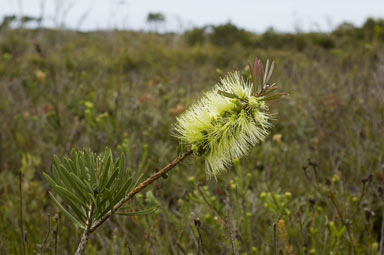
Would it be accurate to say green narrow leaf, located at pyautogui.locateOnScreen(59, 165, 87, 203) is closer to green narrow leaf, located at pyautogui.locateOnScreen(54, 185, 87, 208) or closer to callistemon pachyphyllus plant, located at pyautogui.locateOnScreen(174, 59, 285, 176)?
green narrow leaf, located at pyautogui.locateOnScreen(54, 185, 87, 208)

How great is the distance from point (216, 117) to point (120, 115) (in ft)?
8.96

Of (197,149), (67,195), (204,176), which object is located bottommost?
(204,176)

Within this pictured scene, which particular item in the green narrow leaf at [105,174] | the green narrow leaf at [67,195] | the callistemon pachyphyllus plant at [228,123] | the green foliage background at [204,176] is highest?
the callistemon pachyphyllus plant at [228,123]

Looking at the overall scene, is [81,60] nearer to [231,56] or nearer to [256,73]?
[231,56]

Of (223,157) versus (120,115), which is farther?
(120,115)

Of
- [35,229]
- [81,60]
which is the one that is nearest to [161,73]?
[81,60]

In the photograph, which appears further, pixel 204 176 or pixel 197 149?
pixel 204 176

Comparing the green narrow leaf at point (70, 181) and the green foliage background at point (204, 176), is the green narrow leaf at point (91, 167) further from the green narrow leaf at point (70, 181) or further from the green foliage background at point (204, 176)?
the green foliage background at point (204, 176)

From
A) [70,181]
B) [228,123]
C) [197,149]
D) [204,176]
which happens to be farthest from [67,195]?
[204,176]

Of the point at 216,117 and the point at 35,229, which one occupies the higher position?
the point at 216,117

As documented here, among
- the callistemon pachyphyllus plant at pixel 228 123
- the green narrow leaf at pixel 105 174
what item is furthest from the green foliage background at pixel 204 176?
the green narrow leaf at pixel 105 174

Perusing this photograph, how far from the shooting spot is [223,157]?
97cm

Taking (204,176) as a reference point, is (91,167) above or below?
above

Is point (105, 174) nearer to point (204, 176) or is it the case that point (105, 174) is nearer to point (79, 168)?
point (79, 168)
